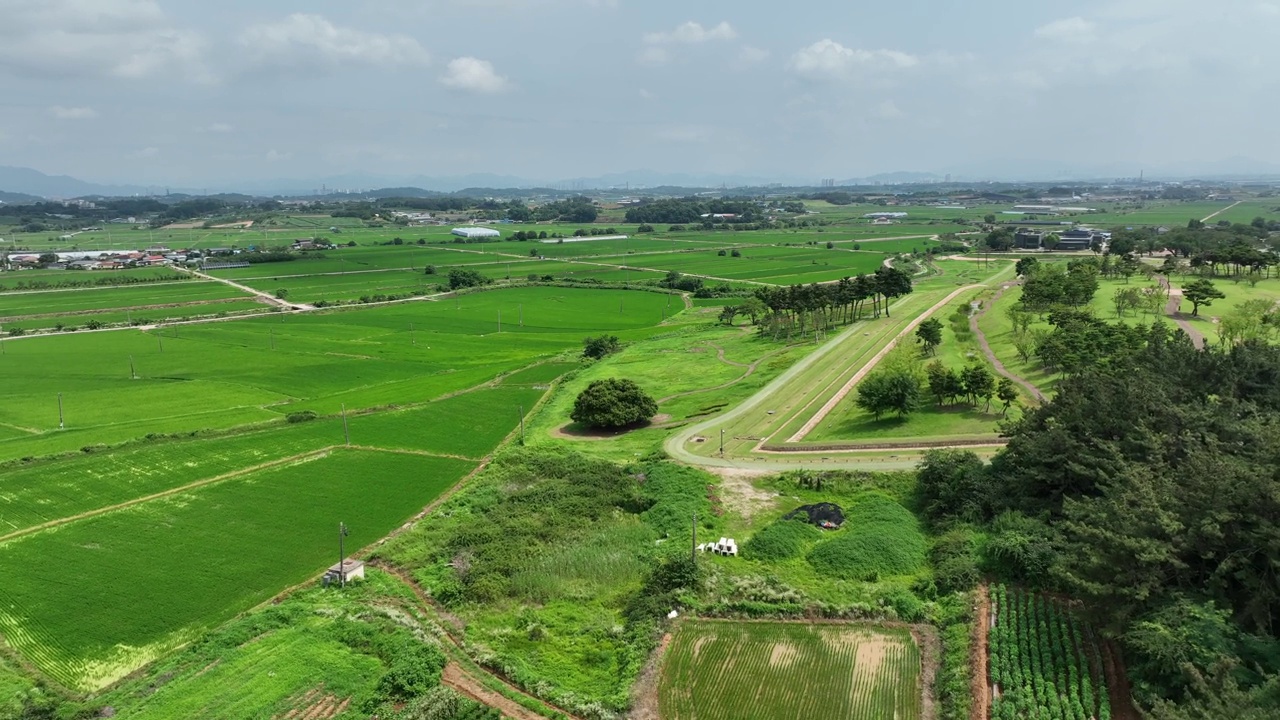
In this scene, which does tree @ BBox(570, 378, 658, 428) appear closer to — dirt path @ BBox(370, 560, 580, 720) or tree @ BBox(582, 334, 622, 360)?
dirt path @ BBox(370, 560, 580, 720)

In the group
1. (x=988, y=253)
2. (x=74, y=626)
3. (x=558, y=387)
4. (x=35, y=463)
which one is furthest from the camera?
(x=988, y=253)

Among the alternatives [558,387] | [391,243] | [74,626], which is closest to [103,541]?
[74,626]

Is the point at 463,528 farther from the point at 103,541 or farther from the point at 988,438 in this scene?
the point at 988,438

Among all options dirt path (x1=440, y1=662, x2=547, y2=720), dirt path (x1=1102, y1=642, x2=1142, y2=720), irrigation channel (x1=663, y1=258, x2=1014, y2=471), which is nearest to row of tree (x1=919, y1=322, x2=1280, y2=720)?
dirt path (x1=1102, y1=642, x2=1142, y2=720)

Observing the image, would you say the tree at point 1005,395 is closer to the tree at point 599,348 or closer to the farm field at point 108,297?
the tree at point 599,348

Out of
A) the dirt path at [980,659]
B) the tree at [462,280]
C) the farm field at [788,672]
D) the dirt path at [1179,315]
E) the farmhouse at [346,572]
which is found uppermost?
the tree at [462,280]

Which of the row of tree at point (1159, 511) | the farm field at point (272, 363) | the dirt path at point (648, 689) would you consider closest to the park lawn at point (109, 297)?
the farm field at point (272, 363)

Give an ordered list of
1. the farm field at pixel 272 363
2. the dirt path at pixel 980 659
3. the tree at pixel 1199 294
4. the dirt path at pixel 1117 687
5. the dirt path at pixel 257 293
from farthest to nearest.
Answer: the dirt path at pixel 257 293
the tree at pixel 1199 294
the farm field at pixel 272 363
the dirt path at pixel 980 659
the dirt path at pixel 1117 687
